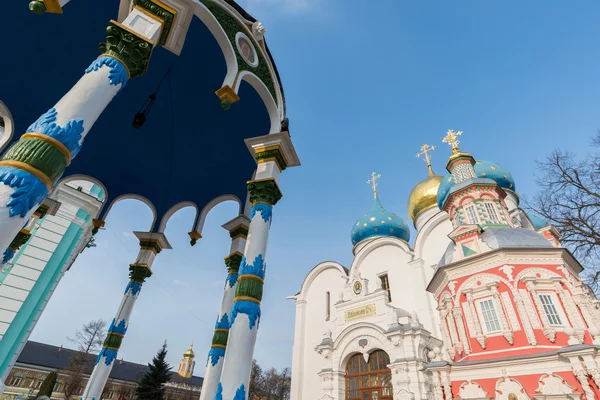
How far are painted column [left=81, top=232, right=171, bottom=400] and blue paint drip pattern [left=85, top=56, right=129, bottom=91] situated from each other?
5.79 meters

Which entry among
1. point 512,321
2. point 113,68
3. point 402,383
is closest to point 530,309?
point 512,321

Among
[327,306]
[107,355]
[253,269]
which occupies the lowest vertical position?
[107,355]

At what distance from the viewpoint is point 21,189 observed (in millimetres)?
2768

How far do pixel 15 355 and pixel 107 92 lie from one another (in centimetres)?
1077

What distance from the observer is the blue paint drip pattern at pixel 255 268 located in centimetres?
511

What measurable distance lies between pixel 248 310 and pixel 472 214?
1531 cm

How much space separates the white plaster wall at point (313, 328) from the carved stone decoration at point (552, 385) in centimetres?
996

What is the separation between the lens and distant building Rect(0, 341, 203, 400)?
1296 inches

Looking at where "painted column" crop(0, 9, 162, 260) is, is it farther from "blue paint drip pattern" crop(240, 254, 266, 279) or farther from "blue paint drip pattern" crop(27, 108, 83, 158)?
"blue paint drip pattern" crop(240, 254, 266, 279)

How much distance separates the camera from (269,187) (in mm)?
5887

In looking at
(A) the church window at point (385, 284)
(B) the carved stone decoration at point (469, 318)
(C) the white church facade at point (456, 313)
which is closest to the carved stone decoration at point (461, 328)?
(C) the white church facade at point (456, 313)

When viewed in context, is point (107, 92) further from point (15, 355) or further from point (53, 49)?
point (15, 355)

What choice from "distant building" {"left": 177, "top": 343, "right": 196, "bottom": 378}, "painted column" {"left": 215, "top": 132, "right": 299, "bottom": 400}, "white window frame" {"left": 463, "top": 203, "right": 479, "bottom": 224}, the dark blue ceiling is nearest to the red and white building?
"white window frame" {"left": 463, "top": 203, "right": 479, "bottom": 224}

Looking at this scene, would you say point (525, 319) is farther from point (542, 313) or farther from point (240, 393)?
point (240, 393)
